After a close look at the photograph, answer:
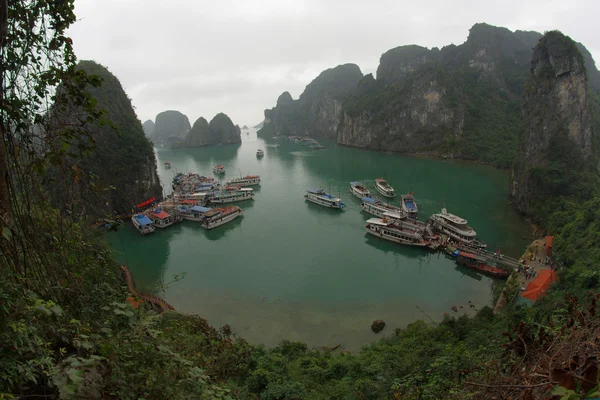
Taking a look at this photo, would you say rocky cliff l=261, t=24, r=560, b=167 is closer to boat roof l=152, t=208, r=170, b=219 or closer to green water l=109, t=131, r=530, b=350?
green water l=109, t=131, r=530, b=350

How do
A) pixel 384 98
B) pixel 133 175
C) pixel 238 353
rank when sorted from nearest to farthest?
pixel 238 353, pixel 133 175, pixel 384 98

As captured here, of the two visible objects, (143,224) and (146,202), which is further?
(146,202)

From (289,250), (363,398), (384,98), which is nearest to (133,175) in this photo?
(289,250)

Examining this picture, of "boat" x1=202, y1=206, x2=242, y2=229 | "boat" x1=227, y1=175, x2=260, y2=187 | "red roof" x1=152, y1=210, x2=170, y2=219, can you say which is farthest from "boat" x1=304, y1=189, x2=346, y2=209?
"red roof" x1=152, y1=210, x2=170, y2=219

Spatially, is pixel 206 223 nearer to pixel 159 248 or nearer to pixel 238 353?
pixel 159 248

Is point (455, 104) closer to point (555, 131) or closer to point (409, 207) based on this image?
point (555, 131)

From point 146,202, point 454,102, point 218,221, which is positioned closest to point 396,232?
point 218,221

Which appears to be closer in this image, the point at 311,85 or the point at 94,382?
the point at 94,382
